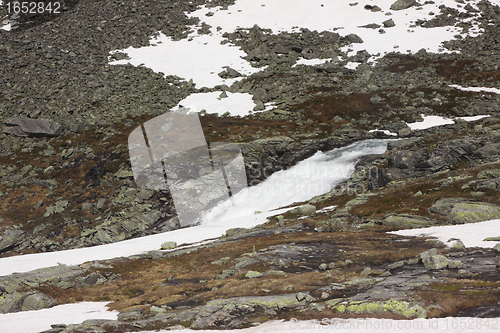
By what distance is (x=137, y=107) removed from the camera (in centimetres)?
5934

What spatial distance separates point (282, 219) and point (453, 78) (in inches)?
1788

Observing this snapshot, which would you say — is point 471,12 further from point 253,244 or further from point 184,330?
point 184,330

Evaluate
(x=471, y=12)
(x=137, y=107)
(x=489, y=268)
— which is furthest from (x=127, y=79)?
(x=471, y=12)

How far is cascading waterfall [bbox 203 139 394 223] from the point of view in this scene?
40.4m

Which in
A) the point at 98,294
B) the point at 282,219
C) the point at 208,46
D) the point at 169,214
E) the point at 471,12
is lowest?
the point at 169,214

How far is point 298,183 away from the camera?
139 ft

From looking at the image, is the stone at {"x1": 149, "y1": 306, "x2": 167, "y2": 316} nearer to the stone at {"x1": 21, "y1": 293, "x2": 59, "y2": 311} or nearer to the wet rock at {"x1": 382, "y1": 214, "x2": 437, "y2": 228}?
the stone at {"x1": 21, "y1": 293, "x2": 59, "y2": 311}

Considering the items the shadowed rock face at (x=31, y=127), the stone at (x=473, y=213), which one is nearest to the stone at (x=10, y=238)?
the shadowed rock face at (x=31, y=127)

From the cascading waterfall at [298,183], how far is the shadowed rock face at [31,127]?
31808 mm

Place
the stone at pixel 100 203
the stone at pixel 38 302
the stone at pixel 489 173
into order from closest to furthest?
the stone at pixel 38 302
the stone at pixel 489 173
the stone at pixel 100 203

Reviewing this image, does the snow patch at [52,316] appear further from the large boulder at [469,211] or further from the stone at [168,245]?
the large boulder at [469,211]

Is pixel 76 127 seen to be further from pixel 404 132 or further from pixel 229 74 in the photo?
pixel 404 132

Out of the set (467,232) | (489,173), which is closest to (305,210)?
(467,232)

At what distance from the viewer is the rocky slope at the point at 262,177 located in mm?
15234
